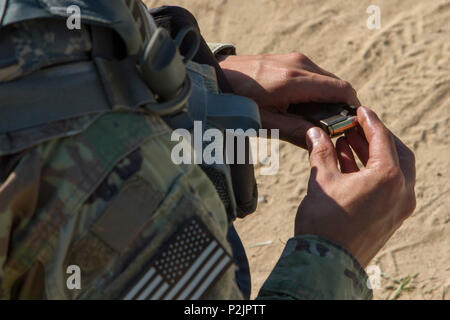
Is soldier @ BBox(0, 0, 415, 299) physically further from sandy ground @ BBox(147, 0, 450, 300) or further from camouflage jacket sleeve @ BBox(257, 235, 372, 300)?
sandy ground @ BBox(147, 0, 450, 300)

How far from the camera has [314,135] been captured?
137 centimetres

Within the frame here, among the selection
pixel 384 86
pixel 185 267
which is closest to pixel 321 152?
pixel 185 267

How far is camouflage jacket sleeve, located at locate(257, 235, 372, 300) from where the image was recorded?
1.09m

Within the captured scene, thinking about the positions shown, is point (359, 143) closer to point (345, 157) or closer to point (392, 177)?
point (345, 157)

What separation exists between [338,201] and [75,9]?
2.14ft

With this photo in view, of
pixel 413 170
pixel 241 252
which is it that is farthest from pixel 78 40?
pixel 413 170

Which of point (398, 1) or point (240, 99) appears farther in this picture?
point (398, 1)

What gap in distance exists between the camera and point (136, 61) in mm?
898

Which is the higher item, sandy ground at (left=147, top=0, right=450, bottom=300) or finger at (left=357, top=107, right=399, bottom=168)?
finger at (left=357, top=107, right=399, bottom=168)

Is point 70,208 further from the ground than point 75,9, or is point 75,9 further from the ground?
point 75,9
